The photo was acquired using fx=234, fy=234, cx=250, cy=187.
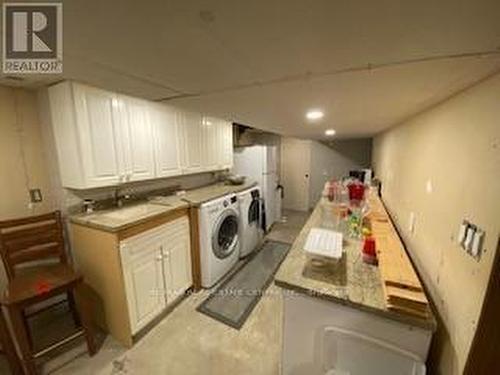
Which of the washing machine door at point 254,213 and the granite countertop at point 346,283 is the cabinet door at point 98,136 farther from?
the washing machine door at point 254,213

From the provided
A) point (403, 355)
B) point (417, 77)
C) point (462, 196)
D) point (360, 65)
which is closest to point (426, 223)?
point (462, 196)

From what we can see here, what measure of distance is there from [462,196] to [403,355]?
2.26 feet

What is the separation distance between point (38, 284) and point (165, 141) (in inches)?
62.8

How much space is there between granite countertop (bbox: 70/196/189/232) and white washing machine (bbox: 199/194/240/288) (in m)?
0.29

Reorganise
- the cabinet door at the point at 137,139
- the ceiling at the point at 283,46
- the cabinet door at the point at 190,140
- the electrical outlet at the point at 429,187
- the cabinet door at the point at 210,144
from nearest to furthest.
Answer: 1. the ceiling at the point at 283,46
2. the electrical outlet at the point at 429,187
3. the cabinet door at the point at 137,139
4. the cabinet door at the point at 190,140
5. the cabinet door at the point at 210,144

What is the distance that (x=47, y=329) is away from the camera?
199 centimetres

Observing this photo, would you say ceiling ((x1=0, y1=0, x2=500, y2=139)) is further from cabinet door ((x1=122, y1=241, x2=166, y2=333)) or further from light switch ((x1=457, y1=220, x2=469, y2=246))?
cabinet door ((x1=122, y1=241, x2=166, y2=333))

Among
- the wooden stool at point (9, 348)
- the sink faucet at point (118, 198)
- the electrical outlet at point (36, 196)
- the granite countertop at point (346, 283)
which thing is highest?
the electrical outlet at point (36, 196)

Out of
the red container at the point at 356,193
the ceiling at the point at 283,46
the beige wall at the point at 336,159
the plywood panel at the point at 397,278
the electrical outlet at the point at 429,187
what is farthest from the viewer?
the beige wall at the point at 336,159

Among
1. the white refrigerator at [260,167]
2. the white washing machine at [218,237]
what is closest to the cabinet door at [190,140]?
the white washing machine at [218,237]

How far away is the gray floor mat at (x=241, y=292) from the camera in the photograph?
2.18 meters

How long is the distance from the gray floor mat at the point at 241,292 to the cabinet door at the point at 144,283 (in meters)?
0.45

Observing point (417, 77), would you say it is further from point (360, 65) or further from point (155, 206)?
point (155, 206)

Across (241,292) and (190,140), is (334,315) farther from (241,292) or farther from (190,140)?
(190,140)
